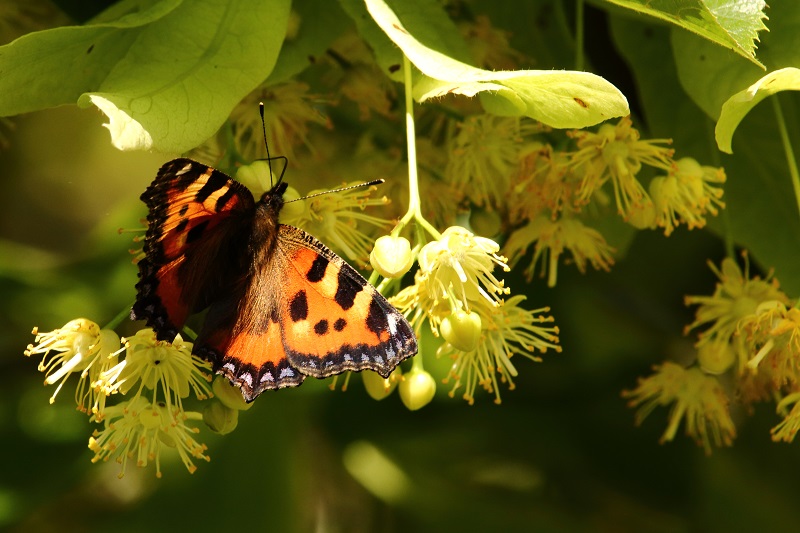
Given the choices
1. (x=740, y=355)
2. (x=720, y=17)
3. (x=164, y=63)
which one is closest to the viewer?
(x=720, y=17)

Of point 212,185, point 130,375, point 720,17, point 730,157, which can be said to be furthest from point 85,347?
point 730,157

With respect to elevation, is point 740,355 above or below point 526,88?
below

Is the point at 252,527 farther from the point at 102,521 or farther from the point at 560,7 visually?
the point at 560,7

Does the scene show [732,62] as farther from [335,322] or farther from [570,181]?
[335,322]

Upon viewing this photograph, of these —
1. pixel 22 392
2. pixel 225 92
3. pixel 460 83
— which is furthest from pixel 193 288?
pixel 22 392

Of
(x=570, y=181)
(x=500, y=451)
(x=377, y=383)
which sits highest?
(x=570, y=181)

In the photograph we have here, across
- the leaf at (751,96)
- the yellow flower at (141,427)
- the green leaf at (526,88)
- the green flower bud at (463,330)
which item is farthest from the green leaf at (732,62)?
the yellow flower at (141,427)

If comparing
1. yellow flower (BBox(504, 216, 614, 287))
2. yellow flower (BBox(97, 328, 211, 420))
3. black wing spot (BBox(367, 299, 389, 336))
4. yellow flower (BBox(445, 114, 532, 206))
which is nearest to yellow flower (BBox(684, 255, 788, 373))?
yellow flower (BBox(504, 216, 614, 287))

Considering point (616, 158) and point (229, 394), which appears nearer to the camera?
point (229, 394)

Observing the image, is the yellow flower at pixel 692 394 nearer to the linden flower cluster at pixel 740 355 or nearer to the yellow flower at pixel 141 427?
the linden flower cluster at pixel 740 355
